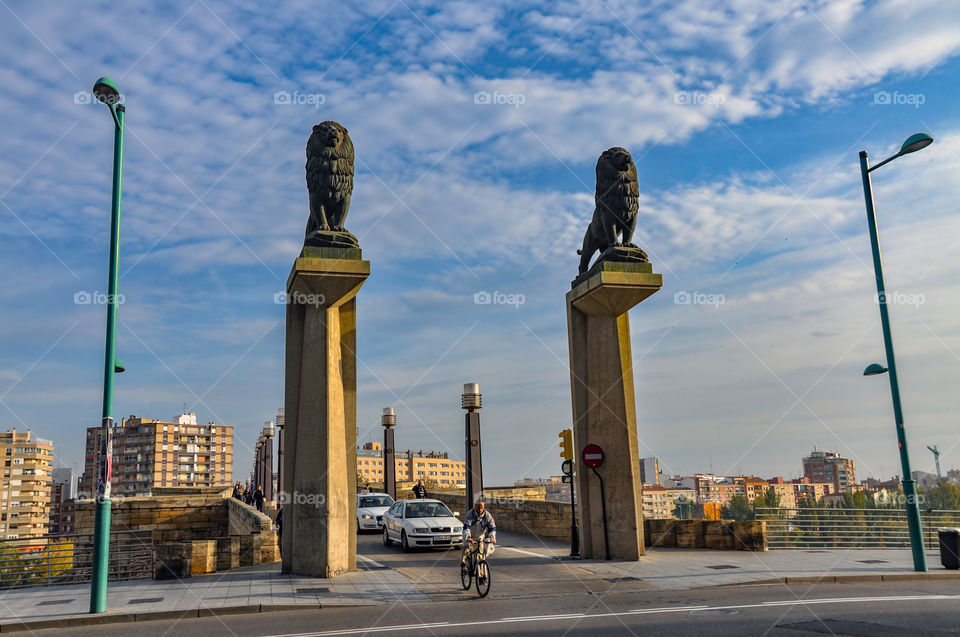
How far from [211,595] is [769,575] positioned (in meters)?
9.80

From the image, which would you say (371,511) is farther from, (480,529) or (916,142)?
(916,142)

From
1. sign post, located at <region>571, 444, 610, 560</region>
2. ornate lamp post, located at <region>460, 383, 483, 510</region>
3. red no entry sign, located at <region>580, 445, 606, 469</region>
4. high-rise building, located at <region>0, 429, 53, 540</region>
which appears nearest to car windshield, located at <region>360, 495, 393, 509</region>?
ornate lamp post, located at <region>460, 383, 483, 510</region>

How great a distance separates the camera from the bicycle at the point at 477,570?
1202cm

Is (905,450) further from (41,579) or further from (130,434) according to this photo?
(130,434)

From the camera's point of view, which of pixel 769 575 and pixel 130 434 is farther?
pixel 130 434

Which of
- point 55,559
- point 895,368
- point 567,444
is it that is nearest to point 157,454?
point 55,559

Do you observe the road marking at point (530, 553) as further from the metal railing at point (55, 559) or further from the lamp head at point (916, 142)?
the lamp head at point (916, 142)

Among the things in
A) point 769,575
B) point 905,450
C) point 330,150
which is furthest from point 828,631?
point 330,150

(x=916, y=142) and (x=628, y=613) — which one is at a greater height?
(x=916, y=142)

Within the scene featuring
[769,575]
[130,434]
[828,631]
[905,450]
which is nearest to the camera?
[828,631]

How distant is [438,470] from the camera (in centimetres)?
16962

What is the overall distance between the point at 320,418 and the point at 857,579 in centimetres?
1048

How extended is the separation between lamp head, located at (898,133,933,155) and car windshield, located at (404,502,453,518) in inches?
540

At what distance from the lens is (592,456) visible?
1645cm
